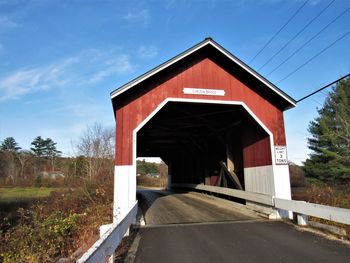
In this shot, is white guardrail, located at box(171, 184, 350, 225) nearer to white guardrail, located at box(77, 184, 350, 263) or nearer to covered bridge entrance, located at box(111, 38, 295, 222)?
white guardrail, located at box(77, 184, 350, 263)

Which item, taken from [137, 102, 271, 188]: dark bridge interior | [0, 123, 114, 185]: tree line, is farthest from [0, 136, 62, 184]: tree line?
[137, 102, 271, 188]: dark bridge interior

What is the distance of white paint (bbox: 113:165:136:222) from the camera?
8.63 meters

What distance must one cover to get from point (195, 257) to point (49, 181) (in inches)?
2091

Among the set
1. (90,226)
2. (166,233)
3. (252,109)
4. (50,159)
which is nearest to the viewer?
(166,233)

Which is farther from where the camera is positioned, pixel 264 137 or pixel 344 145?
pixel 344 145

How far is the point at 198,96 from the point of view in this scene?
10.1 m

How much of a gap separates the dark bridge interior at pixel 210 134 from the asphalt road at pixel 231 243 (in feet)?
11.3

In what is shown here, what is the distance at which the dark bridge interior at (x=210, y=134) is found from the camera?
11.7 m

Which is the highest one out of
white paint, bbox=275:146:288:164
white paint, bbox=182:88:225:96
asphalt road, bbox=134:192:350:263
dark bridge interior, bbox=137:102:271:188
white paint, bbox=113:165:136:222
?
white paint, bbox=182:88:225:96

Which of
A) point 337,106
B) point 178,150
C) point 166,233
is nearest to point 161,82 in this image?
point 166,233

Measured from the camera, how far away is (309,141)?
116 ft

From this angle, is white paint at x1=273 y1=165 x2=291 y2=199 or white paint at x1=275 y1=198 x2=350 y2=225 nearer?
white paint at x1=275 y1=198 x2=350 y2=225

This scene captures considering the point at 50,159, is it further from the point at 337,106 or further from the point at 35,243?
the point at 35,243

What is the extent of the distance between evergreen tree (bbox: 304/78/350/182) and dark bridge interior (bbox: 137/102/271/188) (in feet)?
47.3
